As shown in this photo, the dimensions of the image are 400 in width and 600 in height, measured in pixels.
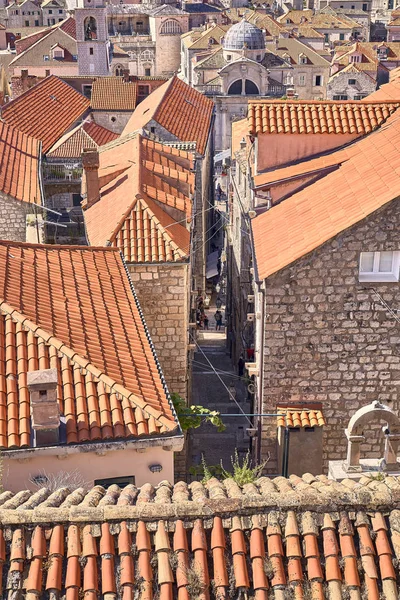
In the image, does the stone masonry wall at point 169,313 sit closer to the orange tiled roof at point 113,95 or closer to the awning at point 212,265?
the awning at point 212,265

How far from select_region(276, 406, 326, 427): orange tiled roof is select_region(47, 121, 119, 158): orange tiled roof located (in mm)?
18228

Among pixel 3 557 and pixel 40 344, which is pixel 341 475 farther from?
pixel 3 557

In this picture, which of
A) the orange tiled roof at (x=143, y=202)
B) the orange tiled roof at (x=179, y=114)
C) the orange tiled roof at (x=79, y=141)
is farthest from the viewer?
the orange tiled roof at (x=179, y=114)

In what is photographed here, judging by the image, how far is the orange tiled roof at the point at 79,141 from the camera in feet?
104

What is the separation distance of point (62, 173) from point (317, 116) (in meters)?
13.6

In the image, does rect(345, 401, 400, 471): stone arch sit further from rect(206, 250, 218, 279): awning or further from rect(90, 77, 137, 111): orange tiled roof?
rect(90, 77, 137, 111): orange tiled roof

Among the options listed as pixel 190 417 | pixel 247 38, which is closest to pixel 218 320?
pixel 190 417

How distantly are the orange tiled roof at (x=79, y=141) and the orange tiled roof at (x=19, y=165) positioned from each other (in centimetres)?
100

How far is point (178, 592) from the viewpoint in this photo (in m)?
6.79

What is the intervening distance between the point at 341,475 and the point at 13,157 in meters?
19.4

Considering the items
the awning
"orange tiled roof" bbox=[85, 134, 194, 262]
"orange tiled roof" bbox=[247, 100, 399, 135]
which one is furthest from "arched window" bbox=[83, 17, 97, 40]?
"orange tiled roof" bbox=[247, 100, 399, 135]

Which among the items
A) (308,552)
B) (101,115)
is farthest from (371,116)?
(101,115)

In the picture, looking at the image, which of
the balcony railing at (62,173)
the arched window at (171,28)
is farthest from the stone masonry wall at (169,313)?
the arched window at (171,28)

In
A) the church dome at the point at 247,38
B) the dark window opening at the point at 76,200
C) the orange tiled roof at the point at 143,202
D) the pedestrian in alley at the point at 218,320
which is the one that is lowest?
the pedestrian in alley at the point at 218,320
